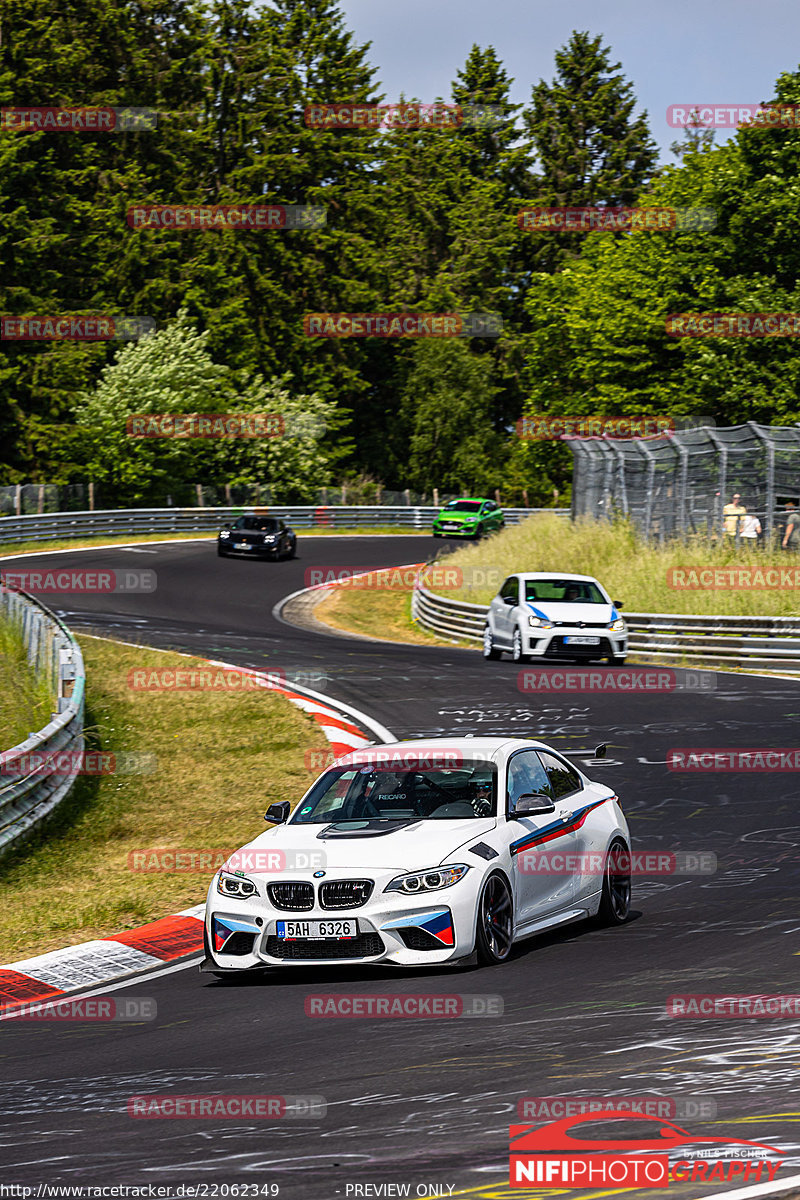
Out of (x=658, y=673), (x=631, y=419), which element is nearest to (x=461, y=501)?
(x=631, y=419)

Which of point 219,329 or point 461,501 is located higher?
point 219,329

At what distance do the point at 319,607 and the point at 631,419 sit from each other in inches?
991

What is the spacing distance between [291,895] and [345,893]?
0.31m

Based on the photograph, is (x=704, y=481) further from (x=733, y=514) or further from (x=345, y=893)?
(x=345, y=893)

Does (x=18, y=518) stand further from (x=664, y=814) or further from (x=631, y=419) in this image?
(x=664, y=814)

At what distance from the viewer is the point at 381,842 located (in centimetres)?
880

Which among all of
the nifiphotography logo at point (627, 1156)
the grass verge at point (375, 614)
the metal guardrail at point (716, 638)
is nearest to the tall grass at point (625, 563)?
the metal guardrail at point (716, 638)

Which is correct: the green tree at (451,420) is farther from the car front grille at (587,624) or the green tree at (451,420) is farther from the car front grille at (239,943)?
the car front grille at (239,943)

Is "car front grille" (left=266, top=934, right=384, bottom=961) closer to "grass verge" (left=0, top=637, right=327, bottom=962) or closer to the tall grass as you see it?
"grass verge" (left=0, top=637, right=327, bottom=962)

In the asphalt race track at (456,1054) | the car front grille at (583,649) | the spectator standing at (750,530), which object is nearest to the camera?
the asphalt race track at (456,1054)

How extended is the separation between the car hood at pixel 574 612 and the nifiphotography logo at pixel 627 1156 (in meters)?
20.6

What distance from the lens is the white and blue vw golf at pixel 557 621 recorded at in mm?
26000

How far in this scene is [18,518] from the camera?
50.8 metres

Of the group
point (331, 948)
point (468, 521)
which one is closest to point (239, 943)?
point (331, 948)
